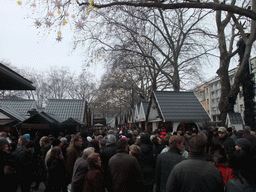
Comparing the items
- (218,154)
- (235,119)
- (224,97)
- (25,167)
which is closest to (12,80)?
(25,167)

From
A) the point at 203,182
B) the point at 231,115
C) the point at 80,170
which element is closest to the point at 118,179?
the point at 80,170

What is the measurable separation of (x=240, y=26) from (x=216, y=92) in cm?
6352

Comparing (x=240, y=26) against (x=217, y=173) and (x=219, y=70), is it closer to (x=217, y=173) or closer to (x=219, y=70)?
(x=219, y=70)

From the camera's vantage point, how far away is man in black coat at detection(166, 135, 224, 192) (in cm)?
294

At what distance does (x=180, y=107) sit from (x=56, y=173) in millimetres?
12426

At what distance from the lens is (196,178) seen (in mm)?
2967

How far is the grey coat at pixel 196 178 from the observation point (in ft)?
9.64

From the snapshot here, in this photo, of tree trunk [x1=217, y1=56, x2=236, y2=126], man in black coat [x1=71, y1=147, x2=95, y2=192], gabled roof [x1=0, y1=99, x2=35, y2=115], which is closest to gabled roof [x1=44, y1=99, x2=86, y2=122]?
gabled roof [x1=0, y1=99, x2=35, y2=115]

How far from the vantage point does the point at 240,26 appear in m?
14.0

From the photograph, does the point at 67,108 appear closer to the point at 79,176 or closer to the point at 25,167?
the point at 25,167

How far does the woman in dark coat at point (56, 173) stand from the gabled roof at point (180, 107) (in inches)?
419

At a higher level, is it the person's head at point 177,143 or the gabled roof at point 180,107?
the gabled roof at point 180,107

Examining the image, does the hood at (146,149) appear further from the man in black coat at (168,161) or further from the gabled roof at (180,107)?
the gabled roof at (180,107)

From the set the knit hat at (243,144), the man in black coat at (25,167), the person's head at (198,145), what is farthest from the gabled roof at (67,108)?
the person's head at (198,145)
